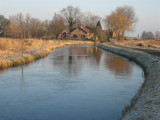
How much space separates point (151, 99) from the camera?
29.8 feet

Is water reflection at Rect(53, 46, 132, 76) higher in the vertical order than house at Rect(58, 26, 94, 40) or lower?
lower

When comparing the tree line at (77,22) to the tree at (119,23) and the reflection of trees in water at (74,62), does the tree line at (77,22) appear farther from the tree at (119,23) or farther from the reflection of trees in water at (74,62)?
the reflection of trees in water at (74,62)

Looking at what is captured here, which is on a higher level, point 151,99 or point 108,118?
point 151,99

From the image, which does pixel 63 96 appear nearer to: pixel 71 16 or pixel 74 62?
pixel 74 62

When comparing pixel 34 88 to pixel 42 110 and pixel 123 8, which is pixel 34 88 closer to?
pixel 42 110

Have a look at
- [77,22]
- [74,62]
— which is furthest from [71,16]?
[74,62]

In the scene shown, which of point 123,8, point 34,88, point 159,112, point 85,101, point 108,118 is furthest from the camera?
point 123,8

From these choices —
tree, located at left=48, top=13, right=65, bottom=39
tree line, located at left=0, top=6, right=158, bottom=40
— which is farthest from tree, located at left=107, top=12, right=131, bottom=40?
tree, located at left=48, top=13, right=65, bottom=39

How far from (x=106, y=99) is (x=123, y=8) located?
316ft

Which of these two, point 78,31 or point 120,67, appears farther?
point 78,31

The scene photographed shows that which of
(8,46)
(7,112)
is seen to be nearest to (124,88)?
(7,112)

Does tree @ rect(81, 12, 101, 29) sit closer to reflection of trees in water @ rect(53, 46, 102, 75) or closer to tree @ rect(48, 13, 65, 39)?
tree @ rect(48, 13, 65, 39)

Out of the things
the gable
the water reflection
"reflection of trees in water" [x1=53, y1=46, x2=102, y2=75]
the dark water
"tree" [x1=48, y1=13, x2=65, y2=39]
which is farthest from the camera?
the gable

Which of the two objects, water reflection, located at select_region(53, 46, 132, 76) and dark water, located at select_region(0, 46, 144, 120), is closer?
dark water, located at select_region(0, 46, 144, 120)
